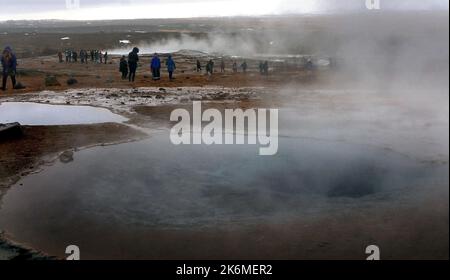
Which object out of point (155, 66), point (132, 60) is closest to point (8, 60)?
point (132, 60)

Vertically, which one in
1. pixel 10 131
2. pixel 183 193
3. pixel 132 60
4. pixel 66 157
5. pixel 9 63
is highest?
pixel 132 60

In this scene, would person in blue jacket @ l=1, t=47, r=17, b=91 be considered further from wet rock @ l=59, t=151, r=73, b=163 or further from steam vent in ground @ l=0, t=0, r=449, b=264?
wet rock @ l=59, t=151, r=73, b=163

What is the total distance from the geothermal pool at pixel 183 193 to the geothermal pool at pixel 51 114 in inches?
135

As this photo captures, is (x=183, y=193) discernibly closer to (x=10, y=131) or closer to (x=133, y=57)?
(x=10, y=131)

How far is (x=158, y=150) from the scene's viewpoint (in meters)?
9.11

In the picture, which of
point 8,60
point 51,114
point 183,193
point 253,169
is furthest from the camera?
point 8,60

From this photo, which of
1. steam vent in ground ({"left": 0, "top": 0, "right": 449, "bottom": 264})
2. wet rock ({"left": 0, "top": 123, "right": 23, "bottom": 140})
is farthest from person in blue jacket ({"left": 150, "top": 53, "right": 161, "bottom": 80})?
wet rock ({"left": 0, "top": 123, "right": 23, "bottom": 140})

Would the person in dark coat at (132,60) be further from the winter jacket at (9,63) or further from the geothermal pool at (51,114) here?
the geothermal pool at (51,114)

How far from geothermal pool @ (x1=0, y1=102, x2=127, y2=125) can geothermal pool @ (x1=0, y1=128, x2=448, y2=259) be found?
3433mm

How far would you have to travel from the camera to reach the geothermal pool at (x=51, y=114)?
1216cm

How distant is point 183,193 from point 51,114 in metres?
7.96

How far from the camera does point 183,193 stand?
21.6ft

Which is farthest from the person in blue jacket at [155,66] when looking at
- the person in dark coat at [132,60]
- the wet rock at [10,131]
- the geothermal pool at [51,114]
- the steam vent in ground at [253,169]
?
the wet rock at [10,131]

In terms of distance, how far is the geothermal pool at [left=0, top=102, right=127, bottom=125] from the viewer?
39.9ft
